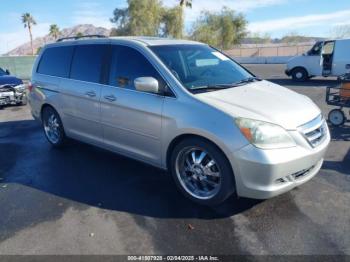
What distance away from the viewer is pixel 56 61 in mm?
6004

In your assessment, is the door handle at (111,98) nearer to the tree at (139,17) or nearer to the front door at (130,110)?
the front door at (130,110)

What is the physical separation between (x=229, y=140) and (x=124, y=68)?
196 cm

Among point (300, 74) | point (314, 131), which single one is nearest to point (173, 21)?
point (300, 74)

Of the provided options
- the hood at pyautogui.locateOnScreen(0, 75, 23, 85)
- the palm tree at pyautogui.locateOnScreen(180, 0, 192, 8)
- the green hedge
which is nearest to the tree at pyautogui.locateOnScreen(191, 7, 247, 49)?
the palm tree at pyautogui.locateOnScreen(180, 0, 192, 8)

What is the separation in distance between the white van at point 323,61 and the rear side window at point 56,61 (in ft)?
40.8

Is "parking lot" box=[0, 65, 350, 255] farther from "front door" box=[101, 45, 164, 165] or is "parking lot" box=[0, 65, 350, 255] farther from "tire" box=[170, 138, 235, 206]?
"front door" box=[101, 45, 164, 165]

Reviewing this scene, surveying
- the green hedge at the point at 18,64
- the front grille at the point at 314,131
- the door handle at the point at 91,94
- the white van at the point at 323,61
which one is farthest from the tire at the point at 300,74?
the green hedge at the point at 18,64

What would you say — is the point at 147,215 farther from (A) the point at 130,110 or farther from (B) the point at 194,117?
(A) the point at 130,110

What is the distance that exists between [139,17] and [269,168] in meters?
47.9

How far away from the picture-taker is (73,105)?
5445mm

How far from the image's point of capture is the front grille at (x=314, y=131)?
3.60m

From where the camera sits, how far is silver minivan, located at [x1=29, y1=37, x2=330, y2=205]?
3434 mm

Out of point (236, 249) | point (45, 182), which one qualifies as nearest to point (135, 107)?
point (45, 182)

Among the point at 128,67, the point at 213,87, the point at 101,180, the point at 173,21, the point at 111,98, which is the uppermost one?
the point at 173,21
